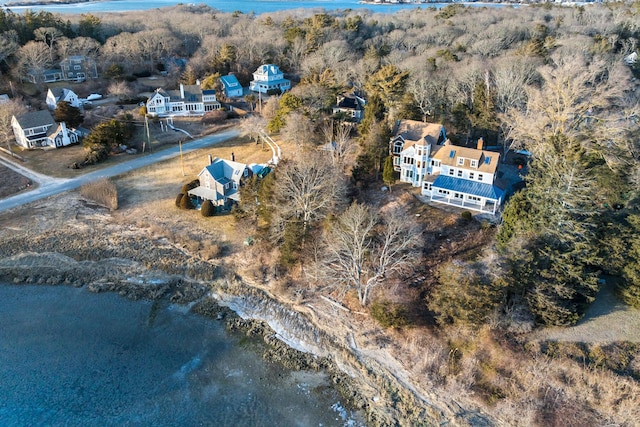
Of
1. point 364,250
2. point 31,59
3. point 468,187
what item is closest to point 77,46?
point 31,59

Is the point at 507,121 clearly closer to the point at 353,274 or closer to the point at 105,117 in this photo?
the point at 353,274

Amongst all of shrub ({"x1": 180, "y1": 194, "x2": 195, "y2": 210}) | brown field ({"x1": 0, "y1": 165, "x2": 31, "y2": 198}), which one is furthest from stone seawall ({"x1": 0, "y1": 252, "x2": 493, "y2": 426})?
brown field ({"x1": 0, "y1": 165, "x2": 31, "y2": 198})

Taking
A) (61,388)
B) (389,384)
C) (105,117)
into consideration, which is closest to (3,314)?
(61,388)

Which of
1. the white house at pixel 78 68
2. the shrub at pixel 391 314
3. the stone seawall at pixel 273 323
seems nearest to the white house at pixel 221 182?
the stone seawall at pixel 273 323

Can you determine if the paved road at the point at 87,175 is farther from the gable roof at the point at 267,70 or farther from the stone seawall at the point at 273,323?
the gable roof at the point at 267,70

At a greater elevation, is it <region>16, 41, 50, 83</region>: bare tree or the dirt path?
<region>16, 41, 50, 83</region>: bare tree

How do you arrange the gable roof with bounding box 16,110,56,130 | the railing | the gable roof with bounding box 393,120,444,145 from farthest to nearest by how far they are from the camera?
the gable roof with bounding box 16,110,56,130 < the gable roof with bounding box 393,120,444,145 < the railing

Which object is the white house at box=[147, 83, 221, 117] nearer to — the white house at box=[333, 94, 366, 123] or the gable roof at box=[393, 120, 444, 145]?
the white house at box=[333, 94, 366, 123]
